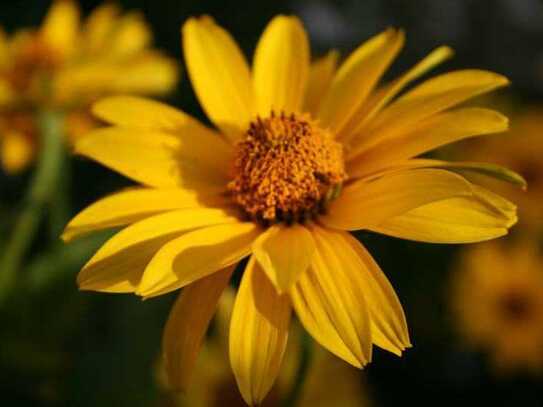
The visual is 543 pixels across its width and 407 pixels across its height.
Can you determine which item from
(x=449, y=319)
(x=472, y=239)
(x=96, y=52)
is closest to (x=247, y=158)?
(x=472, y=239)

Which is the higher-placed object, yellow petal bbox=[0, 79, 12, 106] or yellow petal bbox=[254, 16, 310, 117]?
yellow petal bbox=[0, 79, 12, 106]

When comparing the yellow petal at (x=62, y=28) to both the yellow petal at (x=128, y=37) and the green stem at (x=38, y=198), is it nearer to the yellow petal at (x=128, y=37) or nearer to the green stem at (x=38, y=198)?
the yellow petal at (x=128, y=37)

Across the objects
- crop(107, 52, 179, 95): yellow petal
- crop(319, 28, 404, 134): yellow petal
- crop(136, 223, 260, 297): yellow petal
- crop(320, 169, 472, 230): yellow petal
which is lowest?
crop(136, 223, 260, 297): yellow petal

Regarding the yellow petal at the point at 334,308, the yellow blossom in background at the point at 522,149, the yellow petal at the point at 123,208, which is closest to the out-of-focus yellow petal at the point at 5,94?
the yellow petal at the point at 123,208

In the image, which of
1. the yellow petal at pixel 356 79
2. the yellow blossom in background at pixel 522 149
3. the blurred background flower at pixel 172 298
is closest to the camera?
the yellow petal at pixel 356 79

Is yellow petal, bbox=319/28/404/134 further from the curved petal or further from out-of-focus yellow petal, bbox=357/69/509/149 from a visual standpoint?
the curved petal

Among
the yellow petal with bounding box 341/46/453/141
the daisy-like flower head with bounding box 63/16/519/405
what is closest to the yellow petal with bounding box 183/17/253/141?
the daisy-like flower head with bounding box 63/16/519/405
